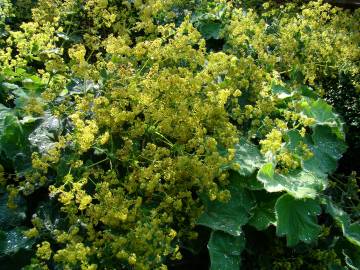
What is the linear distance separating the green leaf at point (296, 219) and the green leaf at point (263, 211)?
76 mm

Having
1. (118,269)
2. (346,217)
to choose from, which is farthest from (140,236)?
(346,217)

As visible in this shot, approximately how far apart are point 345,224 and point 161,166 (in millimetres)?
1189

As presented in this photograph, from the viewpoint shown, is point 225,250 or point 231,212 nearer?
point 225,250

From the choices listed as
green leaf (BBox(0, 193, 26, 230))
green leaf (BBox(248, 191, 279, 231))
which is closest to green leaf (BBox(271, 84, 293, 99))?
green leaf (BBox(248, 191, 279, 231))

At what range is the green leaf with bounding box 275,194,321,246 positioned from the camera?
2695 mm

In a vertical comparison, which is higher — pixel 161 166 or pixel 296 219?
pixel 161 166

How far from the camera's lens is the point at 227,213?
2740 millimetres

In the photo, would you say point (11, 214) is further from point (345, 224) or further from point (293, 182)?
point (345, 224)

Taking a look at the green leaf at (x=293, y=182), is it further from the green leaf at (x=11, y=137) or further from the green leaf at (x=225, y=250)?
the green leaf at (x=11, y=137)

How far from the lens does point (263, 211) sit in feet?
9.30

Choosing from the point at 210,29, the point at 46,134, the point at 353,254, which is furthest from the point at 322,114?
the point at 46,134

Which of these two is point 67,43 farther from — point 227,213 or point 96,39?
point 227,213

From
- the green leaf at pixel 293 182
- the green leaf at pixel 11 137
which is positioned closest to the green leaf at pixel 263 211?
the green leaf at pixel 293 182

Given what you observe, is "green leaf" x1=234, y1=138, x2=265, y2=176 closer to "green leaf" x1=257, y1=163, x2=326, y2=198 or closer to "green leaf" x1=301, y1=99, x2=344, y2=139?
"green leaf" x1=257, y1=163, x2=326, y2=198
